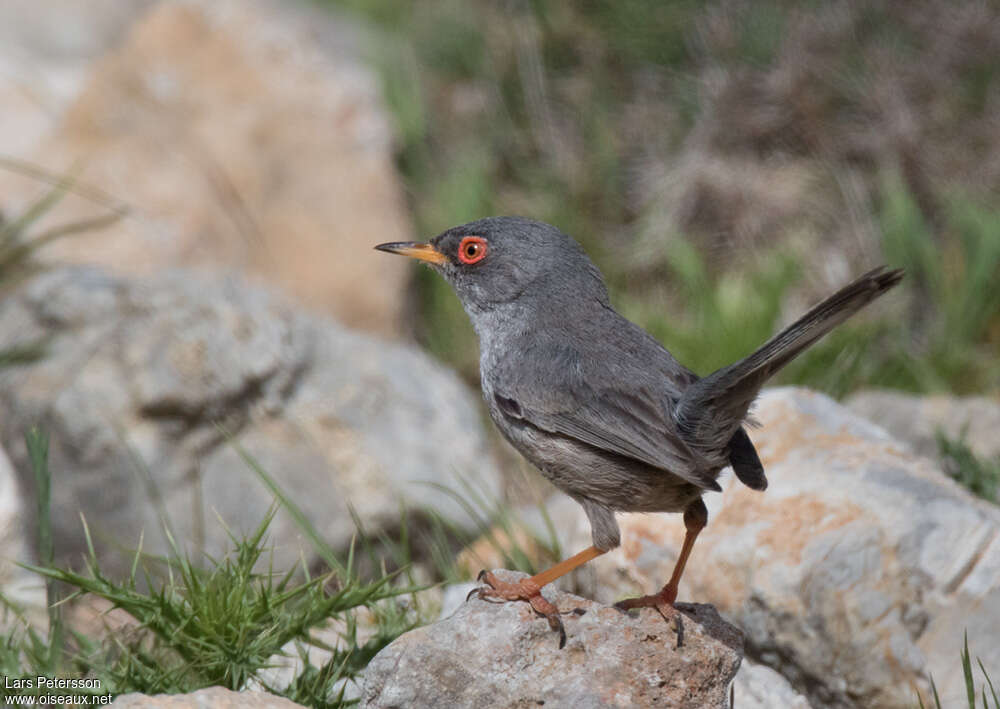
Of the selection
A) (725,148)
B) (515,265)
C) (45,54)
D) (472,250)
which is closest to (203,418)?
(472,250)

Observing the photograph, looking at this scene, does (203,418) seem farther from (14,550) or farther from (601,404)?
(601,404)

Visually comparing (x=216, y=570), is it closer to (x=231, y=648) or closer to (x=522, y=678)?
(x=231, y=648)

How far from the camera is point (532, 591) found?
3598mm

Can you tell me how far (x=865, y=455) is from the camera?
15.0ft

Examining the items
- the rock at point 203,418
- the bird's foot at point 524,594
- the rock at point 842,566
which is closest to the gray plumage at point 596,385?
the bird's foot at point 524,594

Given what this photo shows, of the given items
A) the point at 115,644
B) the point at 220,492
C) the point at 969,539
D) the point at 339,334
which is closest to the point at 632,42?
the point at 339,334

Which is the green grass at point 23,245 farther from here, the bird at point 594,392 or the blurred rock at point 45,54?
the bird at point 594,392

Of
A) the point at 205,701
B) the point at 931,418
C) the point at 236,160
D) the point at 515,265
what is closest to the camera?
the point at 205,701

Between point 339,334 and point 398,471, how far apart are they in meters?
1.00

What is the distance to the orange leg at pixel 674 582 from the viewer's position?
3.72 meters

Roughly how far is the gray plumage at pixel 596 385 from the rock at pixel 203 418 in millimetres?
1541

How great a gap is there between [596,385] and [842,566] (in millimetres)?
1187

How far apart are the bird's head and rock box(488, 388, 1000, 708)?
36.2 inches

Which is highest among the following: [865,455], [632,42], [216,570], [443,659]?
[632,42]
